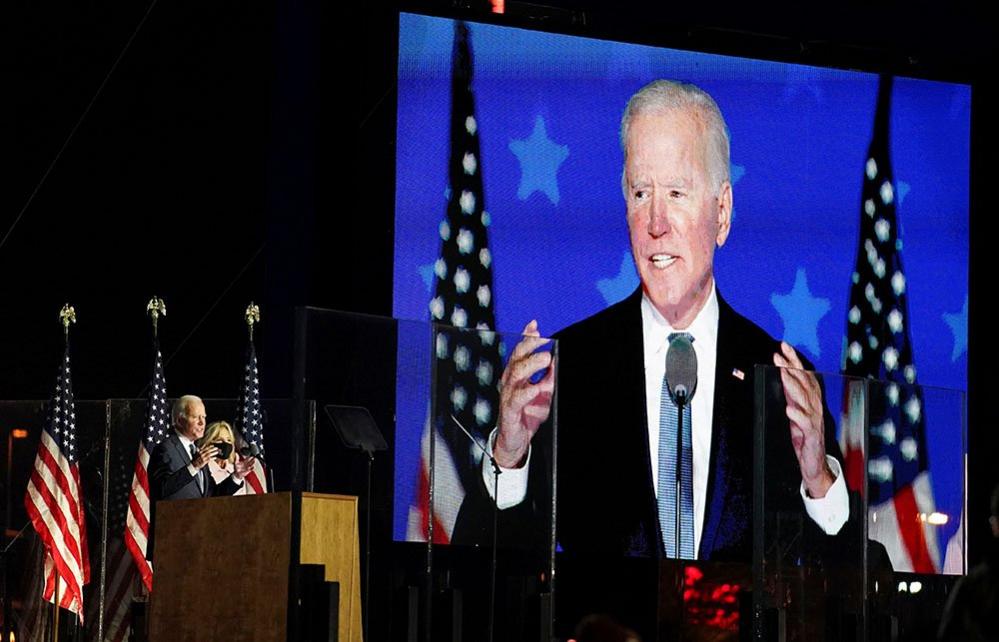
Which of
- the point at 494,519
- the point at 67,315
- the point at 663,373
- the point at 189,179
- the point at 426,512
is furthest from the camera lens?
the point at 663,373

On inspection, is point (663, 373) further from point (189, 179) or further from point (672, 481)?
point (189, 179)

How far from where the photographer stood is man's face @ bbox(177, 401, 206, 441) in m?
7.79

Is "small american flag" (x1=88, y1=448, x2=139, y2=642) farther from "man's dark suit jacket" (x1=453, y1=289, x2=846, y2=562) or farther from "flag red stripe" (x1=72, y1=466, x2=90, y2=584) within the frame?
"man's dark suit jacket" (x1=453, y1=289, x2=846, y2=562)

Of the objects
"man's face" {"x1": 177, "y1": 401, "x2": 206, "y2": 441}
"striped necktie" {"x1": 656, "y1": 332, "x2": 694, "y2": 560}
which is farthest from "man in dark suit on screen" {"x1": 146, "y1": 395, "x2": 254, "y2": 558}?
"striped necktie" {"x1": 656, "y1": 332, "x2": 694, "y2": 560}

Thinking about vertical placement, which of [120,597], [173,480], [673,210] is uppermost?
[673,210]

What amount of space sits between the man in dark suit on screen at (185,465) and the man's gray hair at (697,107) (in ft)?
12.5

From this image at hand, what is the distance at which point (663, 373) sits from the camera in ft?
34.6

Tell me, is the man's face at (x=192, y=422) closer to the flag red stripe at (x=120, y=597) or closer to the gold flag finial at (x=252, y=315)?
the flag red stripe at (x=120, y=597)

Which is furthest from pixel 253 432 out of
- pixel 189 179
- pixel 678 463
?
pixel 678 463

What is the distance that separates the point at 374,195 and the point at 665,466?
216 cm

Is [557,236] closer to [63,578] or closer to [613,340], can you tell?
[613,340]

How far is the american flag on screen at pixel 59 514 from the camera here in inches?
297

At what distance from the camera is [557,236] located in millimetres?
10398

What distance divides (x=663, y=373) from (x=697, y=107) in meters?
1.54
